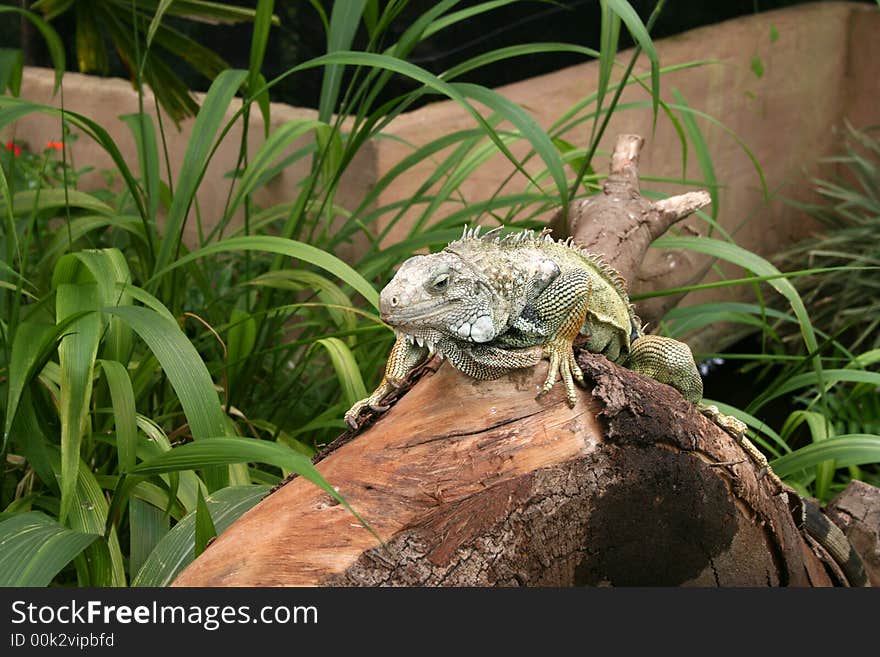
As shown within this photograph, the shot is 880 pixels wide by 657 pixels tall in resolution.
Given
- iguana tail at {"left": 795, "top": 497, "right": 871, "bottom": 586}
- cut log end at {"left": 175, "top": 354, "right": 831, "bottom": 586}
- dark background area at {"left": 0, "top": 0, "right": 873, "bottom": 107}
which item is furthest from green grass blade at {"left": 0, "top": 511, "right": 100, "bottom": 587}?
dark background area at {"left": 0, "top": 0, "right": 873, "bottom": 107}

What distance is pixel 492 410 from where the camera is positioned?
1.89 metres

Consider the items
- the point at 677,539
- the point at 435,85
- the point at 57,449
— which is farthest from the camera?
the point at 57,449

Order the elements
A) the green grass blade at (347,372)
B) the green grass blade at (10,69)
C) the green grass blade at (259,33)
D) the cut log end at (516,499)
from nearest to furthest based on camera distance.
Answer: the cut log end at (516,499)
the green grass blade at (347,372)
the green grass blade at (259,33)
the green grass blade at (10,69)

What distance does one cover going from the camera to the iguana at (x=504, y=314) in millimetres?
1837

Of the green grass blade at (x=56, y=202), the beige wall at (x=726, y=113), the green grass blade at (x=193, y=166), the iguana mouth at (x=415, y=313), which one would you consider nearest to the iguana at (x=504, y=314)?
the iguana mouth at (x=415, y=313)

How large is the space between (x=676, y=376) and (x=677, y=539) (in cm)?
38

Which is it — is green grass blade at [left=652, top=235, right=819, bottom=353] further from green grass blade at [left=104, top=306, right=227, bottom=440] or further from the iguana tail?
green grass blade at [left=104, top=306, right=227, bottom=440]

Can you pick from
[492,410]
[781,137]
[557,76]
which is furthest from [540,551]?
[781,137]

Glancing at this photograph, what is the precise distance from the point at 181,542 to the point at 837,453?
1.51 meters

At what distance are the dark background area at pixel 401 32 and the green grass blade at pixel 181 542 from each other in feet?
9.12

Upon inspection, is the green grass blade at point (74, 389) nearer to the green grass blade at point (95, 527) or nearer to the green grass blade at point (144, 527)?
the green grass blade at point (95, 527)

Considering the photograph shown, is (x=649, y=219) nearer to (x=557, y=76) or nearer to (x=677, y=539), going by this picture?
(x=677, y=539)

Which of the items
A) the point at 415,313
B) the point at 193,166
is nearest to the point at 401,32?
the point at 193,166

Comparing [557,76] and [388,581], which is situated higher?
[557,76]
